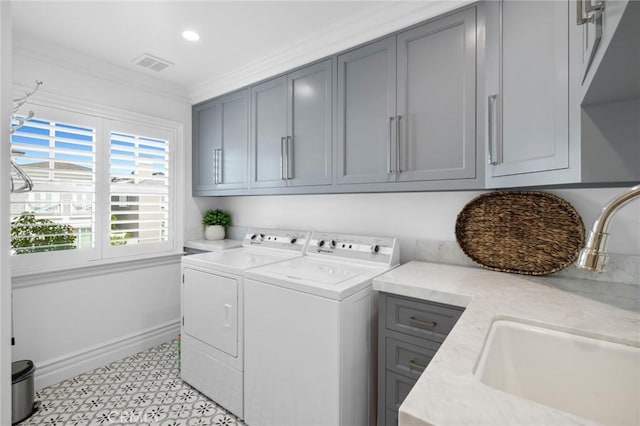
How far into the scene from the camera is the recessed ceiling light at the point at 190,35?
207cm

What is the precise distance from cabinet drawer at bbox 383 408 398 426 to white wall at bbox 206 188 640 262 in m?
0.93

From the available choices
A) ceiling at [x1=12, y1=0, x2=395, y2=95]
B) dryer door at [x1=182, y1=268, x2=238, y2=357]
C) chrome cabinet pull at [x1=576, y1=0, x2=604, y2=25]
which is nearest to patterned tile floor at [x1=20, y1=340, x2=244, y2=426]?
dryer door at [x1=182, y1=268, x2=238, y2=357]

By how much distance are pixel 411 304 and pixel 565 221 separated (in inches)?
35.8

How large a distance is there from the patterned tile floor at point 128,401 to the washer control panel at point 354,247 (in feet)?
3.97

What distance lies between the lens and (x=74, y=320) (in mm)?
2422

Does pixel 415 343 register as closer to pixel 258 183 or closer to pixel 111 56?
pixel 258 183

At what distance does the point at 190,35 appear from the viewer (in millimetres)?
2105

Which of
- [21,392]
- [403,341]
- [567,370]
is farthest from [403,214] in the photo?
[21,392]

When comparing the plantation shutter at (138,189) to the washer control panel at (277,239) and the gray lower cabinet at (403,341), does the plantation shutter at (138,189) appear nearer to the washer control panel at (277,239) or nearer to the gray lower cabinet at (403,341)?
the washer control panel at (277,239)

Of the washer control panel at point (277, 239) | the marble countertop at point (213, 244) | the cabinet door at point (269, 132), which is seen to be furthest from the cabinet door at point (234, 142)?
the marble countertop at point (213, 244)

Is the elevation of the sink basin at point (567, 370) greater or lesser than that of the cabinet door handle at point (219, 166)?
lesser

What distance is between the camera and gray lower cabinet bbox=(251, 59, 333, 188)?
6.97 ft

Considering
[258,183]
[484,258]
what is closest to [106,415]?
[258,183]

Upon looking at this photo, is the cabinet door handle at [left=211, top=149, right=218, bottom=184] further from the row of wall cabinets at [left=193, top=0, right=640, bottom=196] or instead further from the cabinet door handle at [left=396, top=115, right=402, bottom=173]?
the cabinet door handle at [left=396, top=115, right=402, bottom=173]
